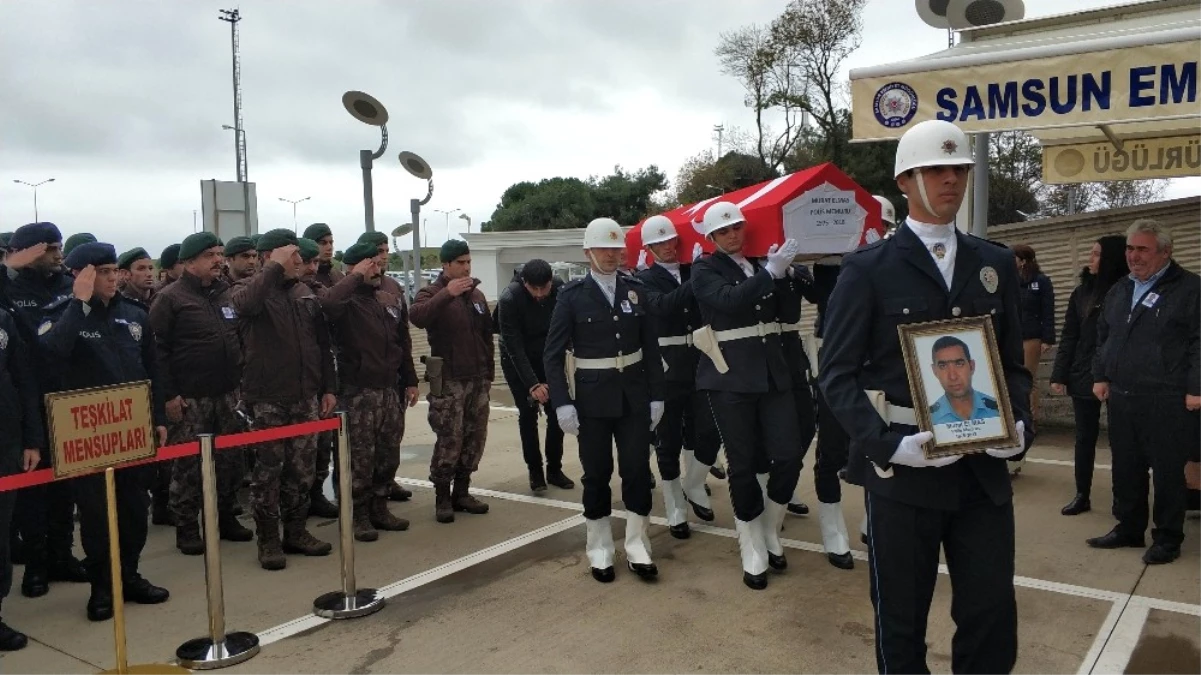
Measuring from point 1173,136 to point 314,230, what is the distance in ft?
24.3

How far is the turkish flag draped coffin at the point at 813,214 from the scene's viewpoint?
4.66m

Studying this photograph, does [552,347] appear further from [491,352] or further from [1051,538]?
[1051,538]

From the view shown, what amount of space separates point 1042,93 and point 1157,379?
5.60ft

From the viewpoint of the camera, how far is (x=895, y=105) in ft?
17.1

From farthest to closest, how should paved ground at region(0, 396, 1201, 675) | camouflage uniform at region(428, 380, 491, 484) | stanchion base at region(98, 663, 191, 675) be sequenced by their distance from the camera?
camouflage uniform at region(428, 380, 491, 484)
paved ground at region(0, 396, 1201, 675)
stanchion base at region(98, 663, 191, 675)

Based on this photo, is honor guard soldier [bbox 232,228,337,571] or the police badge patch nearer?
the police badge patch

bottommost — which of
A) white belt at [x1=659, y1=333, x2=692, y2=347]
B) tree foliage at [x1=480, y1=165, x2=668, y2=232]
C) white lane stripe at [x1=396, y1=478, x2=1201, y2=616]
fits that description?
white lane stripe at [x1=396, y1=478, x2=1201, y2=616]

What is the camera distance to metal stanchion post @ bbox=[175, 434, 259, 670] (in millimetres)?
3955

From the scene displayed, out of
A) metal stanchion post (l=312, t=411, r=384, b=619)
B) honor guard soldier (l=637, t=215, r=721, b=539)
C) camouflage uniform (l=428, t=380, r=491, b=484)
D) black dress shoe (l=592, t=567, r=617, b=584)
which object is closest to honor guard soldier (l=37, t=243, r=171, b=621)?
metal stanchion post (l=312, t=411, r=384, b=619)

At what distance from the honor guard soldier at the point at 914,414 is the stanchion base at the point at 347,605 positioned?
2724mm

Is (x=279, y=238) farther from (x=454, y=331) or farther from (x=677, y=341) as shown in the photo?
(x=677, y=341)

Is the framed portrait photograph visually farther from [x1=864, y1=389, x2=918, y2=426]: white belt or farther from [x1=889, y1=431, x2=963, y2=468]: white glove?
[x1=864, y1=389, x2=918, y2=426]: white belt

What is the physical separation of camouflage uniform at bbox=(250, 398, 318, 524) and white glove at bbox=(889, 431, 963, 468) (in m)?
4.01

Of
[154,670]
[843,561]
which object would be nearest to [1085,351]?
[843,561]
